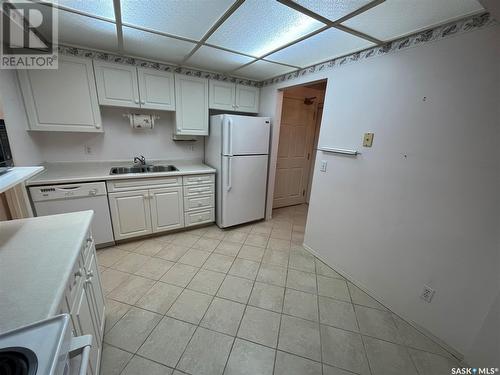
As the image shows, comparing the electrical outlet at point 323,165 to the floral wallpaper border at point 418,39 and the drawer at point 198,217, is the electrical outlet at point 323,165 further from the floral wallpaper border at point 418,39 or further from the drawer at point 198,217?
the drawer at point 198,217

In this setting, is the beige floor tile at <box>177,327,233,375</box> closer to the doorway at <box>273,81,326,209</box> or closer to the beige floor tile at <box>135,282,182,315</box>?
the beige floor tile at <box>135,282,182,315</box>

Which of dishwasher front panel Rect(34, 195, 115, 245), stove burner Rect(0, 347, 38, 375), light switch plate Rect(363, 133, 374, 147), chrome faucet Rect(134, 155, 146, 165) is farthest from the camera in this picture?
chrome faucet Rect(134, 155, 146, 165)

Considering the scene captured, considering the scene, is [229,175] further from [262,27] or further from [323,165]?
[262,27]

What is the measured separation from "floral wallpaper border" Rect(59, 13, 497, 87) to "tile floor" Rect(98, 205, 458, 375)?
2110mm

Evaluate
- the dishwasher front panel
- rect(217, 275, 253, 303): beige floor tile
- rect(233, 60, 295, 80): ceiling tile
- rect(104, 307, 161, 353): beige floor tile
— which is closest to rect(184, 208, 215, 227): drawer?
the dishwasher front panel

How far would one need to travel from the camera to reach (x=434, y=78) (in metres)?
1.38

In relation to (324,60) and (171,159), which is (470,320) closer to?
(324,60)

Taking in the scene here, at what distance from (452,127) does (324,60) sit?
132 cm

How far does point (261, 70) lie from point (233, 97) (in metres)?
0.59

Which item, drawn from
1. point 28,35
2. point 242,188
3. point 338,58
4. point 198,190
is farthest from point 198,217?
point 338,58

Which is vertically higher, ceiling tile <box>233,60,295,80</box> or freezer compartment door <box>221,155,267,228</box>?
ceiling tile <box>233,60,295,80</box>

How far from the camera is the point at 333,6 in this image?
1.19m

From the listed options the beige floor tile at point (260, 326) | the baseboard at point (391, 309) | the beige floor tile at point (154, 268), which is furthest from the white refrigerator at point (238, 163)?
the beige floor tile at point (260, 326)

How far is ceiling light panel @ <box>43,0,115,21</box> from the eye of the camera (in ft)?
4.13
